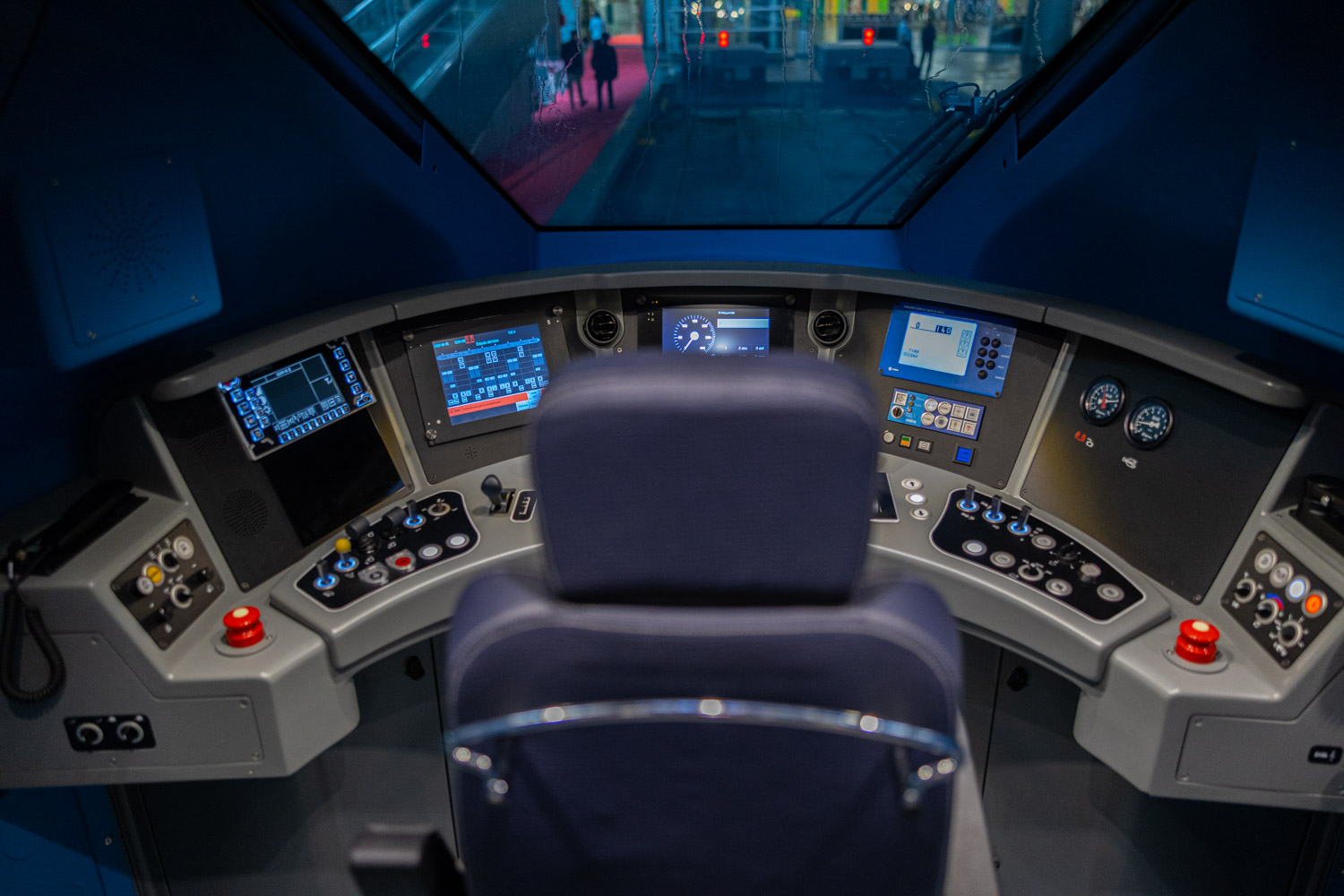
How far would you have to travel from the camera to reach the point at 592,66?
279cm

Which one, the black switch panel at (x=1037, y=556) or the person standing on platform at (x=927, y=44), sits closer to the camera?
the black switch panel at (x=1037, y=556)

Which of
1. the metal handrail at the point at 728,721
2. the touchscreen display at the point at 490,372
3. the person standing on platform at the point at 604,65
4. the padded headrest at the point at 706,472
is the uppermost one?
the person standing on platform at the point at 604,65

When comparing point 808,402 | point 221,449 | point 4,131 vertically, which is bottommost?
point 221,449

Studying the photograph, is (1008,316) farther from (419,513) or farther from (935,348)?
(419,513)

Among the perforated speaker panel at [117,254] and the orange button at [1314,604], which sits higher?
the perforated speaker panel at [117,254]

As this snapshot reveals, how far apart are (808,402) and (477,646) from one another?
38 cm

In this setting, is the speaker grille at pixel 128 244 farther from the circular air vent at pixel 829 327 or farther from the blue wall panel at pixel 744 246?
the blue wall panel at pixel 744 246

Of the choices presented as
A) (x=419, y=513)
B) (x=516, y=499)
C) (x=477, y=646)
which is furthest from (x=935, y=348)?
(x=477, y=646)

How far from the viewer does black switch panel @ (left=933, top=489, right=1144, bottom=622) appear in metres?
1.64

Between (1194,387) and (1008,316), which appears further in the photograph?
(1008,316)

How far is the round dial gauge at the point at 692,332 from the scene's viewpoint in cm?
229

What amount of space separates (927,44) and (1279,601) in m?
1.89

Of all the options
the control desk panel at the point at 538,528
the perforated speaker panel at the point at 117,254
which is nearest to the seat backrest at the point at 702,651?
the control desk panel at the point at 538,528

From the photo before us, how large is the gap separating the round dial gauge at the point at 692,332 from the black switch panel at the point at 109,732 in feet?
4.69
